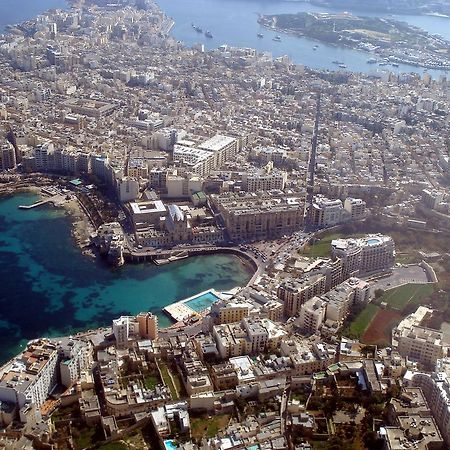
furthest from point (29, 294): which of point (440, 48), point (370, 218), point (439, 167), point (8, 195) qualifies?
point (440, 48)

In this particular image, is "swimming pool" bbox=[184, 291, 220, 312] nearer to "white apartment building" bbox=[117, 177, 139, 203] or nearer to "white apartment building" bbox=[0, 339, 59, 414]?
"white apartment building" bbox=[0, 339, 59, 414]

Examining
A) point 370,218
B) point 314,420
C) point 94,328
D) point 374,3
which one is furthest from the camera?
point 374,3

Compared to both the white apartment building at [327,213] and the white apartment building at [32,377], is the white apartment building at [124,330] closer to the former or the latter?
the white apartment building at [32,377]

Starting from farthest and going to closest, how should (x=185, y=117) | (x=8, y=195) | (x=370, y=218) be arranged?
(x=185, y=117), (x=8, y=195), (x=370, y=218)

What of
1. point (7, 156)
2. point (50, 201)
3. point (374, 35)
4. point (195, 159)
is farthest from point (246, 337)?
point (374, 35)

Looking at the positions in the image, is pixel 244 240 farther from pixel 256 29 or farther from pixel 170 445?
pixel 256 29

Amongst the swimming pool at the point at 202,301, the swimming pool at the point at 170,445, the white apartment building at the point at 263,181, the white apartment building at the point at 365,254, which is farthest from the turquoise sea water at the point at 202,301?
the white apartment building at the point at 263,181

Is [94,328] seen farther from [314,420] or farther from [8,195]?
[8,195]
